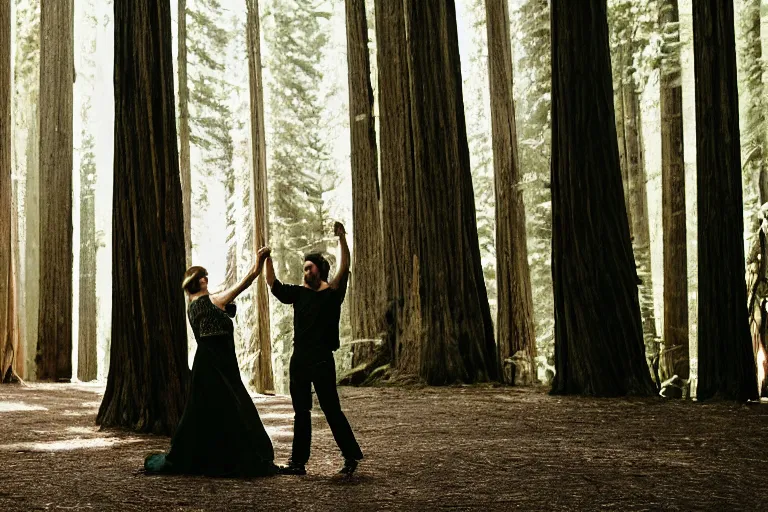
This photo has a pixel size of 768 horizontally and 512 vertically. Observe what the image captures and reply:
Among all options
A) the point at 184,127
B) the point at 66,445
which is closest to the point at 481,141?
the point at 184,127

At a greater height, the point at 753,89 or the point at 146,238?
the point at 753,89

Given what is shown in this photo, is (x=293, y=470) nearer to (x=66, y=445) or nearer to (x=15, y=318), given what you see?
(x=66, y=445)

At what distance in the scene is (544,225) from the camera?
77.3ft

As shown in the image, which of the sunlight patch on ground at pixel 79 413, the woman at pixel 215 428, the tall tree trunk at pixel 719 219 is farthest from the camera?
the tall tree trunk at pixel 719 219

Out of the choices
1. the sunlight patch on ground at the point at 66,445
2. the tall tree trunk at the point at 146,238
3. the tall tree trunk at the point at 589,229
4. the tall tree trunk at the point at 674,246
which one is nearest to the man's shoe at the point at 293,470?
the sunlight patch on ground at the point at 66,445

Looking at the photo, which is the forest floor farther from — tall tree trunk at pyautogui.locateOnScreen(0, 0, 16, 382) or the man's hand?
tall tree trunk at pyautogui.locateOnScreen(0, 0, 16, 382)

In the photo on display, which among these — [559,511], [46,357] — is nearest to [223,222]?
[46,357]

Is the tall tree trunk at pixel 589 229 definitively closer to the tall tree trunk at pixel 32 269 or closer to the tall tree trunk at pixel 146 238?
the tall tree trunk at pixel 146 238

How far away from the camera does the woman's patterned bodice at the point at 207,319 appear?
733 cm

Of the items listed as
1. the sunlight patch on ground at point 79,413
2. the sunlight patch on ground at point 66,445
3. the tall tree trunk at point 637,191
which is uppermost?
the tall tree trunk at point 637,191

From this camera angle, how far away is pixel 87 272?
23.3 meters

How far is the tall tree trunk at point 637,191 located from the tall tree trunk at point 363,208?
566cm

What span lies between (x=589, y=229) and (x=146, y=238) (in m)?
5.82

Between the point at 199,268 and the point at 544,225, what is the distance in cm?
1689
